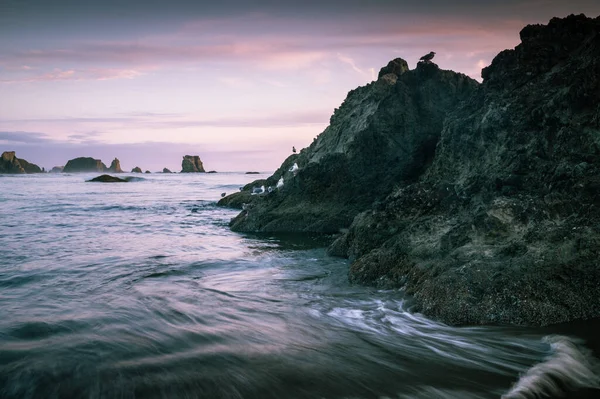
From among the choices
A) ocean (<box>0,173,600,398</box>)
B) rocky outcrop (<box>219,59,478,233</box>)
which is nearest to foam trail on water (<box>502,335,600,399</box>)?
ocean (<box>0,173,600,398</box>)

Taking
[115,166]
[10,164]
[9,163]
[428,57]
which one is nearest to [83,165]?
[115,166]

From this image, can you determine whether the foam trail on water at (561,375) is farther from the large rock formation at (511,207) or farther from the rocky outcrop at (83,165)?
the rocky outcrop at (83,165)

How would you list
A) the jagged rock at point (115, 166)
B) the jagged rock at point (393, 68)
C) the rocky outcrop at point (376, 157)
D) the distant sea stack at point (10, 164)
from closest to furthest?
the rocky outcrop at point (376, 157)
the jagged rock at point (393, 68)
the distant sea stack at point (10, 164)
the jagged rock at point (115, 166)

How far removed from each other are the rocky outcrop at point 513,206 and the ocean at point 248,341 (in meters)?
0.39

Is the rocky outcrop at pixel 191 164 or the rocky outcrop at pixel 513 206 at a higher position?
the rocky outcrop at pixel 191 164

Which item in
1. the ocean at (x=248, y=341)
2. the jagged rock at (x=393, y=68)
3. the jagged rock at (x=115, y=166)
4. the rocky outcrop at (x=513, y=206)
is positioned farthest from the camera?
the jagged rock at (x=115, y=166)

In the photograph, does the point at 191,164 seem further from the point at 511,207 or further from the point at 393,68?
the point at 511,207

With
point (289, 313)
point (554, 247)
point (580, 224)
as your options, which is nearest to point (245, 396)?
point (289, 313)

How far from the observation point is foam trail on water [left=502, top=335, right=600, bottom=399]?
355 cm

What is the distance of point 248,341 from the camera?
16.0ft

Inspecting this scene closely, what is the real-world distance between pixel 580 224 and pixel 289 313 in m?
3.96

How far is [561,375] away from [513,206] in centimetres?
266

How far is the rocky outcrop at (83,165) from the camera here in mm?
139500

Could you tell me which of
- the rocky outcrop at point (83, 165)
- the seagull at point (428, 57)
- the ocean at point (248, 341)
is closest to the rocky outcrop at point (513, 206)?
the ocean at point (248, 341)
